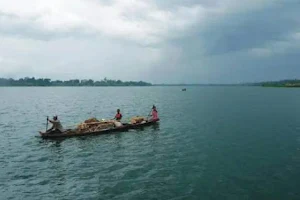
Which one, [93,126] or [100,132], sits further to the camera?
[93,126]

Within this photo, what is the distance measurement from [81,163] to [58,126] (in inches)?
506

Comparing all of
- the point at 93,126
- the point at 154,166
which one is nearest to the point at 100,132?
the point at 93,126

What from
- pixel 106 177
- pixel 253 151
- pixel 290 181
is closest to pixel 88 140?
pixel 106 177

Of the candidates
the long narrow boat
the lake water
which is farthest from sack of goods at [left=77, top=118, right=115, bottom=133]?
the lake water

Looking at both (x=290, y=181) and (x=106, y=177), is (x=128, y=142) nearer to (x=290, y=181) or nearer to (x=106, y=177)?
(x=106, y=177)

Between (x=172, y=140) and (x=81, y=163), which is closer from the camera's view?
(x=81, y=163)

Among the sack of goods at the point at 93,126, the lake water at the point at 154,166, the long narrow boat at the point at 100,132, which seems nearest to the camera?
the lake water at the point at 154,166

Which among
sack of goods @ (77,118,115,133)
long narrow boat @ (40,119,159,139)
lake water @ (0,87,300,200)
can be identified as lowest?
lake water @ (0,87,300,200)

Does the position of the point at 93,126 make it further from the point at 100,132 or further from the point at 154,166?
Answer: the point at 154,166

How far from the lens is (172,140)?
39062 millimetres

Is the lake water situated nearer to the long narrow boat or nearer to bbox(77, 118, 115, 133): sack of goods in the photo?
the long narrow boat

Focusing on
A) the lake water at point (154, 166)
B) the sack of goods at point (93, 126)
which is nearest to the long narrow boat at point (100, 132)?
the sack of goods at point (93, 126)

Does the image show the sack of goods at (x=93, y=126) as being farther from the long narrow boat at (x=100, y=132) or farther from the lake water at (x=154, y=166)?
the lake water at (x=154, y=166)

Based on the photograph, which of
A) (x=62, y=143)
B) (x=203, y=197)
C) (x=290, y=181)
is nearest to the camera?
(x=203, y=197)
